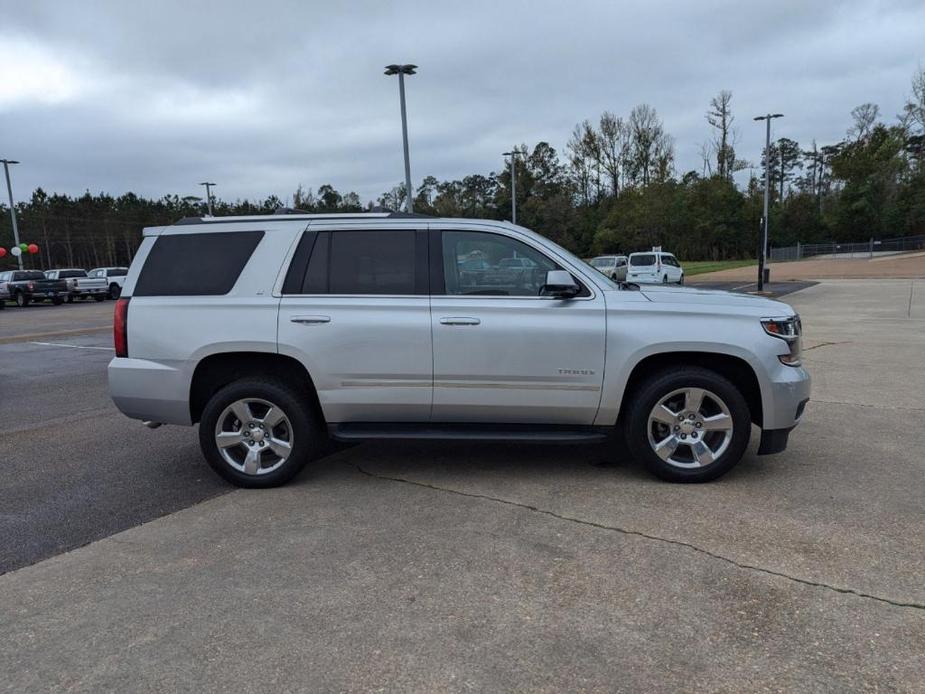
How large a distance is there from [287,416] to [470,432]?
1.29 meters

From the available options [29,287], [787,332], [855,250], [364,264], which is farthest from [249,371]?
[855,250]

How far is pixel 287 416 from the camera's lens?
4.89 m

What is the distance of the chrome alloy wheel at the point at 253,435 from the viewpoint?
16.2ft

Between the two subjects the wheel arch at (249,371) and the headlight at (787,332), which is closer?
the headlight at (787,332)

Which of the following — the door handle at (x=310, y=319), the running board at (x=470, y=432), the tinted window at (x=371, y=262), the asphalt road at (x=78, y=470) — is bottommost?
the asphalt road at (x=78, y=470)

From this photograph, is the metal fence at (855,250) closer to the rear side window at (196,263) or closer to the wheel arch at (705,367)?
the wheel arch at (705,367)

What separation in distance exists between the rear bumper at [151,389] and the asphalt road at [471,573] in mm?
548

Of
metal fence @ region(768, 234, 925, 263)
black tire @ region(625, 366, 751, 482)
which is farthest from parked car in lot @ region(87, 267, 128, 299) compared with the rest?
metal fence @ region(768, 234, 925, 263)

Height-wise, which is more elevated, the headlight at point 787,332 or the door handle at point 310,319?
the door handle at point 310,319

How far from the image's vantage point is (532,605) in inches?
128

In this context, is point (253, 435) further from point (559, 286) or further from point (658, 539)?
point (658, 539)

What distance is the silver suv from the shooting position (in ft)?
15.5

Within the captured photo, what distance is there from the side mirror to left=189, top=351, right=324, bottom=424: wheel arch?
1.79m

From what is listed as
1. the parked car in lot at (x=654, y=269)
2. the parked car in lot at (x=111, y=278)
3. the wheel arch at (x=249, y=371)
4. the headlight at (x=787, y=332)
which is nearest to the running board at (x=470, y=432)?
the wheel arch at (x=249, y=371)
